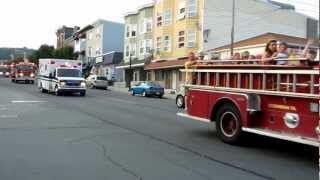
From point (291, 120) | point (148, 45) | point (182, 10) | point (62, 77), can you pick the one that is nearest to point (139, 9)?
point (148, 45)

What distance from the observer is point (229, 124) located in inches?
492

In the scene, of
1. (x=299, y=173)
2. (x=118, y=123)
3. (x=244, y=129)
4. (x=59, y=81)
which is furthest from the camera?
(x=59, y=81)

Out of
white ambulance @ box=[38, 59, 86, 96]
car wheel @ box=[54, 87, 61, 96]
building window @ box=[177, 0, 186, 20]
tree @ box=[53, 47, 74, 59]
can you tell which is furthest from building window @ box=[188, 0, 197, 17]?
tree @ box=[53, 47, 74, 59]

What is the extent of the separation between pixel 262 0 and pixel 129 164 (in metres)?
51.4

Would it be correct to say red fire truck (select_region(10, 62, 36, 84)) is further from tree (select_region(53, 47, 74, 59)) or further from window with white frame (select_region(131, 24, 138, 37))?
tree (select_region(53, 47, 74, 59))

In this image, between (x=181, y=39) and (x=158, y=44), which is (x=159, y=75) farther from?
(x=181, y=39)

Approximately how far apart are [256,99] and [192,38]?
4164cm

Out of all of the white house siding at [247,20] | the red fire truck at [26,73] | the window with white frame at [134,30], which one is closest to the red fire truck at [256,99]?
the white house siding at [247,20]

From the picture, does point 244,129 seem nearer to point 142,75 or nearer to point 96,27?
point 142,75

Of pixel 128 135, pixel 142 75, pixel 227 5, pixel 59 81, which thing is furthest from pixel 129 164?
pixel 142 75

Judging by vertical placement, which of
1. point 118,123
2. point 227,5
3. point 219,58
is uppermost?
point 227,5

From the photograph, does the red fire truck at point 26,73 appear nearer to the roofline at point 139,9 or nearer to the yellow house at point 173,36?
the yellow house at point 173,36

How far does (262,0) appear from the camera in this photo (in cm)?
5853

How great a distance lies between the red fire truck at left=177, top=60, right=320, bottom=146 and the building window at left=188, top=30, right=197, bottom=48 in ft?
126
